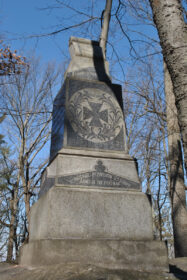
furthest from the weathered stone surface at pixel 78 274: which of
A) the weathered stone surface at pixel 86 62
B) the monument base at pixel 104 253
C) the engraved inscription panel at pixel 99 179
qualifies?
the weathered stone surface at pixel 86 62

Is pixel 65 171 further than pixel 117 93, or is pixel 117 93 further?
pixel 117 93

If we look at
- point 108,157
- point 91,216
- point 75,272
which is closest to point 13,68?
point 108,157

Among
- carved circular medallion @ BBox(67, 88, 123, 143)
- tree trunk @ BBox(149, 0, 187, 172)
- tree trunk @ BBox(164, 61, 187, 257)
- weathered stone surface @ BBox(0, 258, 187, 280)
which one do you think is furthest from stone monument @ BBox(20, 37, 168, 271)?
tree trunk @ BBox(164, 61, 187, 257)

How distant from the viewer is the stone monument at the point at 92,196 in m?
3.54

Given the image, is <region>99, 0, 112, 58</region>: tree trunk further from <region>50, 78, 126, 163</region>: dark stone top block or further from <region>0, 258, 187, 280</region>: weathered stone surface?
<region>0, 258, 187, 280</region>: weathered stone surface

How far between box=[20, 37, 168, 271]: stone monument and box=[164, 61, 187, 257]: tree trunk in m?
3.48

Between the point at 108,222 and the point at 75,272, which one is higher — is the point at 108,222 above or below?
above

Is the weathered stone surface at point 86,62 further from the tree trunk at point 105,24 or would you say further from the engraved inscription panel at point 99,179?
the tree trunk at point 105,24

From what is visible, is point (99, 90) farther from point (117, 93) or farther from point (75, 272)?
point (75, 272)

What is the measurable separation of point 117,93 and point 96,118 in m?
0.79

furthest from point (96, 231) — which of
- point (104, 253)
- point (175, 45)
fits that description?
point (175, 45)

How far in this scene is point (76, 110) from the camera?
4.77 metres

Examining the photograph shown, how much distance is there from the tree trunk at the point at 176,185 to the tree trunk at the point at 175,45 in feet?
18.2

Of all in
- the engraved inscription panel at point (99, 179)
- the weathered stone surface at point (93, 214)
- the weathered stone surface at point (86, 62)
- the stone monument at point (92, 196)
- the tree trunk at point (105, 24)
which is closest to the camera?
the stone monument at point (92, 196)
